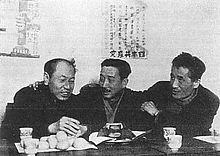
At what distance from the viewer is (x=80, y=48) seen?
1.62m

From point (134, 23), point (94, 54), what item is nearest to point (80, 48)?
point (94, 54)

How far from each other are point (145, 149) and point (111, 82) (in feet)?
1.10

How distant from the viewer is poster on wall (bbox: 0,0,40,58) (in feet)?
5.02

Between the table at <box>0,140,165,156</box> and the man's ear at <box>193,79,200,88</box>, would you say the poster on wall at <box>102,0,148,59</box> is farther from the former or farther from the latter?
the table at <box>0,140,165,156</box>

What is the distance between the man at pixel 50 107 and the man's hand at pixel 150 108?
0.97 ft

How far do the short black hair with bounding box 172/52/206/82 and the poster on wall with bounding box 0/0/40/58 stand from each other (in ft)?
2.13

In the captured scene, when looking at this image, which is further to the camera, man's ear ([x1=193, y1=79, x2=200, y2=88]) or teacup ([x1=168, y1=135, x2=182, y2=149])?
man's ear ([x1=193, y1=79, x2=200, y2=88])

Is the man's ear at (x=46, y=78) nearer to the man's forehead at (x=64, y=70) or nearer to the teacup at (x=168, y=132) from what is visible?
the man's forehead at (x=64, y=70)

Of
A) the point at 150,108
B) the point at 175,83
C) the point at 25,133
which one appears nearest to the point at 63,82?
the point at 25,133

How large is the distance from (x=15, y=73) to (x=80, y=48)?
0.97ft

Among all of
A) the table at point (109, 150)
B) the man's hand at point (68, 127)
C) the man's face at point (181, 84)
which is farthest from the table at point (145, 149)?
the man's face at point (181, 84)

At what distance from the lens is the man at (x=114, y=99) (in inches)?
65.1

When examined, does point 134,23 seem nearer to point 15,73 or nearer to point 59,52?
point 59,52

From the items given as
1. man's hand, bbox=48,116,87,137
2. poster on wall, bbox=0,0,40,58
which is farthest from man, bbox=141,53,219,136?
poster on wall, bbox=0,0,40,58
